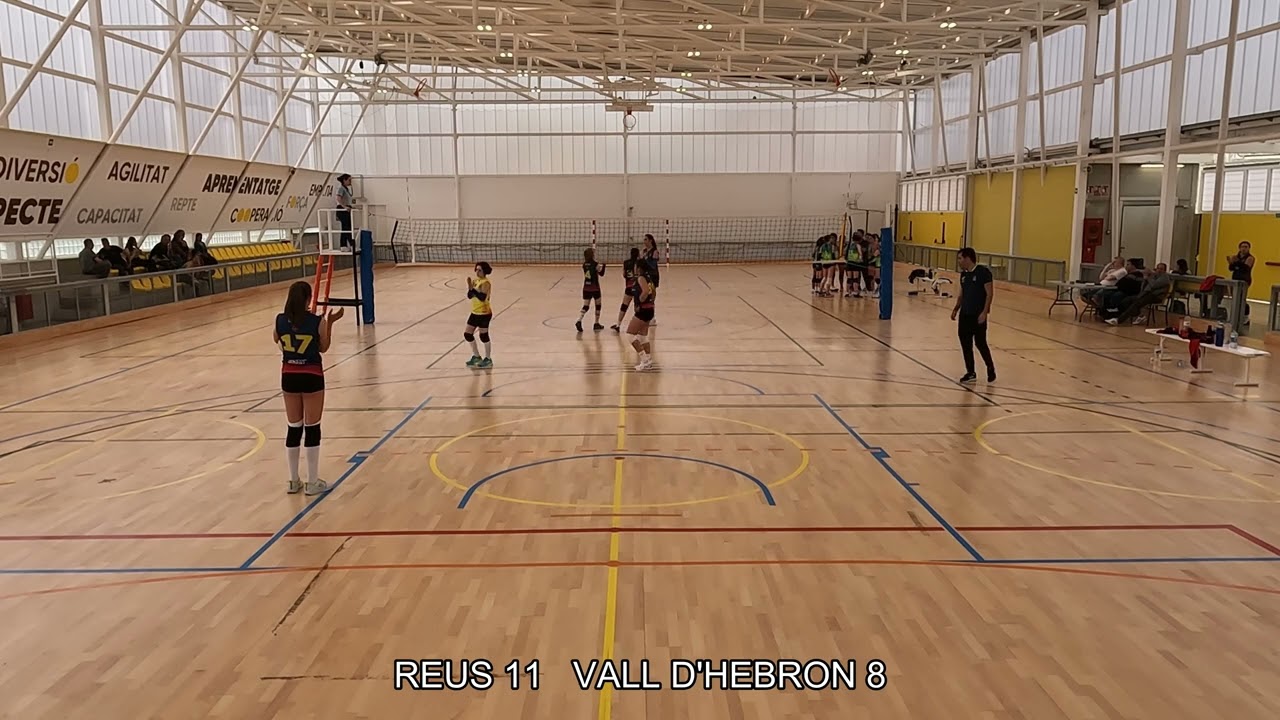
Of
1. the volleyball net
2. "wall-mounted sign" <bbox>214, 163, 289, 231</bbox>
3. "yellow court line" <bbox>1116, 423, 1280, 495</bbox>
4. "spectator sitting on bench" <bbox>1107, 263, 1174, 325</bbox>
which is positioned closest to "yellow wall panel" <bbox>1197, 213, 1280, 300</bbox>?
"spectator sitting on bench" <bbox>1107, 263, 1174, 325</bbox>

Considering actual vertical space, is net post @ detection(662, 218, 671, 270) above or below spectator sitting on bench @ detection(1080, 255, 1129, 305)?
above

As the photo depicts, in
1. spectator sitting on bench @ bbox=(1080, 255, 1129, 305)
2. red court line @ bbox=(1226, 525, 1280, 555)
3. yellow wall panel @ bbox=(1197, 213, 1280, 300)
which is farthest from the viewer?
yellow wall panel @ bbox=(1197, 213, 1280, 300)

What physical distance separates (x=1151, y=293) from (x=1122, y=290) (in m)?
0.73

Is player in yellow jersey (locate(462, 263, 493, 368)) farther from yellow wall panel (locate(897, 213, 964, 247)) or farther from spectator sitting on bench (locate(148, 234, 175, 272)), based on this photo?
yellow wall panel (locate(897, 213, 964, 247))

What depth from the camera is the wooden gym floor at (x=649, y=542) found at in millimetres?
4297

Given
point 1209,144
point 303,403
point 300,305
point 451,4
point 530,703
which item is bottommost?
point 530,703

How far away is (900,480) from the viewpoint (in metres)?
7.49

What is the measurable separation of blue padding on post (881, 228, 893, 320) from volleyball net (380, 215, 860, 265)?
743 inches

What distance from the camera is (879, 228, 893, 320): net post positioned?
17328mm

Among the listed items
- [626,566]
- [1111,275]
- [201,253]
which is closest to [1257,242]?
[1111,275]

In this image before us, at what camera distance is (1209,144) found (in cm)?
1728

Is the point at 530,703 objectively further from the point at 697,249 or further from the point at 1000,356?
the point at 697,249

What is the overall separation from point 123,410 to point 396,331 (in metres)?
6.72

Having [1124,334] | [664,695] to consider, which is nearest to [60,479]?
[664,695]
